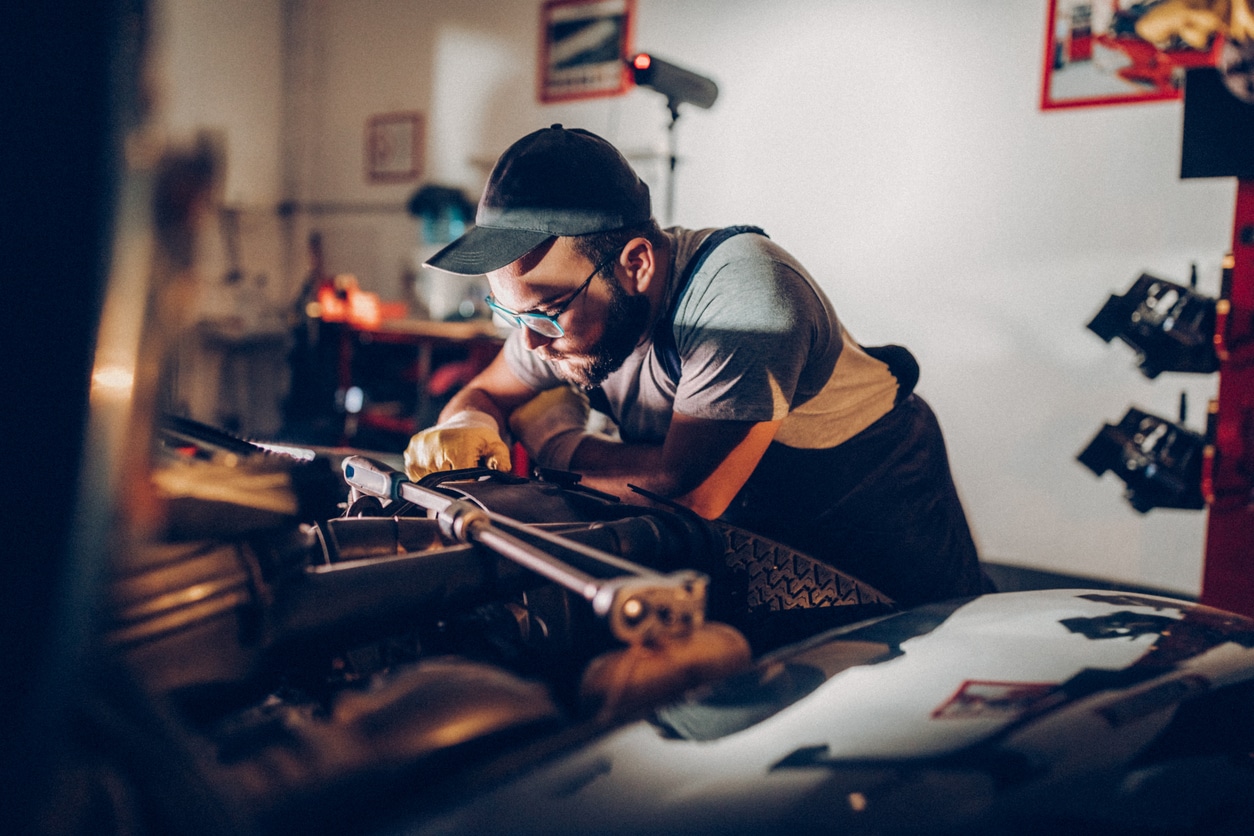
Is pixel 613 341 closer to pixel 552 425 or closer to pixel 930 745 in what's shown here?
pixel 552 425

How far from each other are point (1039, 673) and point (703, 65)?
378 centimetres

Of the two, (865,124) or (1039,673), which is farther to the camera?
(865,124)

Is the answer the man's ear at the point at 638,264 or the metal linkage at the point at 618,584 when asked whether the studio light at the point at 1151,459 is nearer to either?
the man's ear at the point at 638,264

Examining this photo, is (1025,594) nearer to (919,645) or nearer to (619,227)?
(919,645)

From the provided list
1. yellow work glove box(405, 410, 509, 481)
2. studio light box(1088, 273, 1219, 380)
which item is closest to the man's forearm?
yellow work glove box(405, 410, 509, 481)

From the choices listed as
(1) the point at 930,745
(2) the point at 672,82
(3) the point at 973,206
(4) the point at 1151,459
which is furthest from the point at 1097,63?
(1) the point at 930,745

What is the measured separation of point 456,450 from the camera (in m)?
1.24

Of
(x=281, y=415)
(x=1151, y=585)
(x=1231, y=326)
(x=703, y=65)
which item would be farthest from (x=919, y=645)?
(x=281, y=415)

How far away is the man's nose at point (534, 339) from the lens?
1.22 meters

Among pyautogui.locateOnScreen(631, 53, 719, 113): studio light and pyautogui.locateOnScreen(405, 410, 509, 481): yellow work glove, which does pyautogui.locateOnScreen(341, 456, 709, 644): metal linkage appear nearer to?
pyautogui.locateOnScreen(405, 410, 509, 481): yellow work glove

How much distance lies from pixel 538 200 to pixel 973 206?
2.70m

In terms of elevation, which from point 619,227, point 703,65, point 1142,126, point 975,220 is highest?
point 703,65

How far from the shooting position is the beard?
1276 mm

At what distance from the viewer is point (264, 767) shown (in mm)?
448
